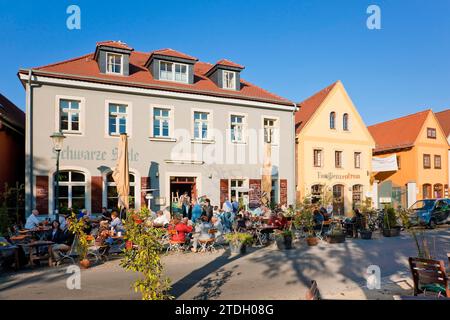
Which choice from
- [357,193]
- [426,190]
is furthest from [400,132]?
[357,193]

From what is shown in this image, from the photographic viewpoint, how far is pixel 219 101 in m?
19.4

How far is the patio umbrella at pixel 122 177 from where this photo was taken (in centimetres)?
1369

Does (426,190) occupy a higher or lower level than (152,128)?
lower

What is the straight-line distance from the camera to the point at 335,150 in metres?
24.6

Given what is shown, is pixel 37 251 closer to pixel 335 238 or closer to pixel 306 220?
pixel 306 220

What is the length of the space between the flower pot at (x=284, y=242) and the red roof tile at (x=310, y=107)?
45.2 feet

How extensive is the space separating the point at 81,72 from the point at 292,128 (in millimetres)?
12567

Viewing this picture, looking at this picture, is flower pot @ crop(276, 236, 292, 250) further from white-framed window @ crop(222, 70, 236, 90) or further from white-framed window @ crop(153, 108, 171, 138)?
white-framed window @ crop(222, 70, 236, 90)

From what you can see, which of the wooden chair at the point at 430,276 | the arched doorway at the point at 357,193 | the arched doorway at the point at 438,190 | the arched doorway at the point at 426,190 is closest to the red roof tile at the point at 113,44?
the wooden chair at the point at 430,276

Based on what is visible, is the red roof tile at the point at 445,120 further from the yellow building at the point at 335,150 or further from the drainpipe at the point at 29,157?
the drainpipe at the point at 29,157

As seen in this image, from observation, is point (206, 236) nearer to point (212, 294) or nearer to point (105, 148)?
point (212, 294)

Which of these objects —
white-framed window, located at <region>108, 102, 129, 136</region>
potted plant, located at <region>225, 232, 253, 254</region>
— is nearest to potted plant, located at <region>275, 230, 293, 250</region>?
potted plant, located at <region>225, 232, 253, 254</region>

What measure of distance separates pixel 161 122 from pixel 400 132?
2445 centimetres

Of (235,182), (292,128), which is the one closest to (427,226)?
(292,128)
